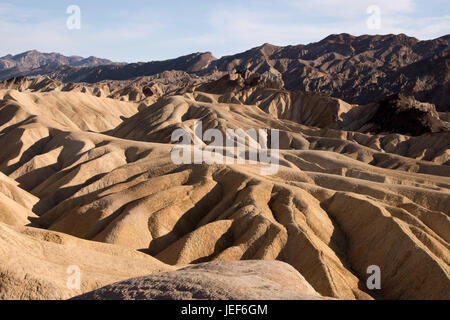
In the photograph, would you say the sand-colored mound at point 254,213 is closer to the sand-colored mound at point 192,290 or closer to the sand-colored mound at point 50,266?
the sand-colored mound at point 50,266

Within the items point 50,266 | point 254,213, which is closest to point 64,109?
point 254,213

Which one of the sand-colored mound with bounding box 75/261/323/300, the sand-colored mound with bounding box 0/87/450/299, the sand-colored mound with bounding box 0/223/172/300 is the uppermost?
the sand-colored mound with bounding box 75/261/323/300

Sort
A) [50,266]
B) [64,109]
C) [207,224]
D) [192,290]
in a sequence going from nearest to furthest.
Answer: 1. [192,290]
2. [50,266]
3. [207,224]
4. [64,109]

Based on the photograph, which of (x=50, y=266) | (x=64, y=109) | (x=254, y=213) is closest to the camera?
(x=50, y=266)

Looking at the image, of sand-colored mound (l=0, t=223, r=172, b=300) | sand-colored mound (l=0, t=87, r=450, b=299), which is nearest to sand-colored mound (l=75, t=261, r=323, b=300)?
sand-colored mound (l=0, t=223, r=172, b=300)

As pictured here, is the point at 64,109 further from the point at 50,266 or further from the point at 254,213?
the point at 50,266

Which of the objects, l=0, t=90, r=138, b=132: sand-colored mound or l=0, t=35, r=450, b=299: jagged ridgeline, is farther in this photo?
l=0, t=90, r=138, b=132: sand-colored mound

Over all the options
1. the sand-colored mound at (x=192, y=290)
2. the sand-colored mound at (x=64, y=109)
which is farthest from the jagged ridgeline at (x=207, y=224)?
the sand-colored mound at (x=64, y=109)

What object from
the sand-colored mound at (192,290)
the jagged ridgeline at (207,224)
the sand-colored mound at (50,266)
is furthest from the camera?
the jagged ridgeline at (207,224)

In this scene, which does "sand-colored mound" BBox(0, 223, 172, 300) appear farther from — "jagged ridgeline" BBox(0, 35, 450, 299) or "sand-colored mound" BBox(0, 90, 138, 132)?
"sand-colored mound" BBox(0, 90, 138, 132)
